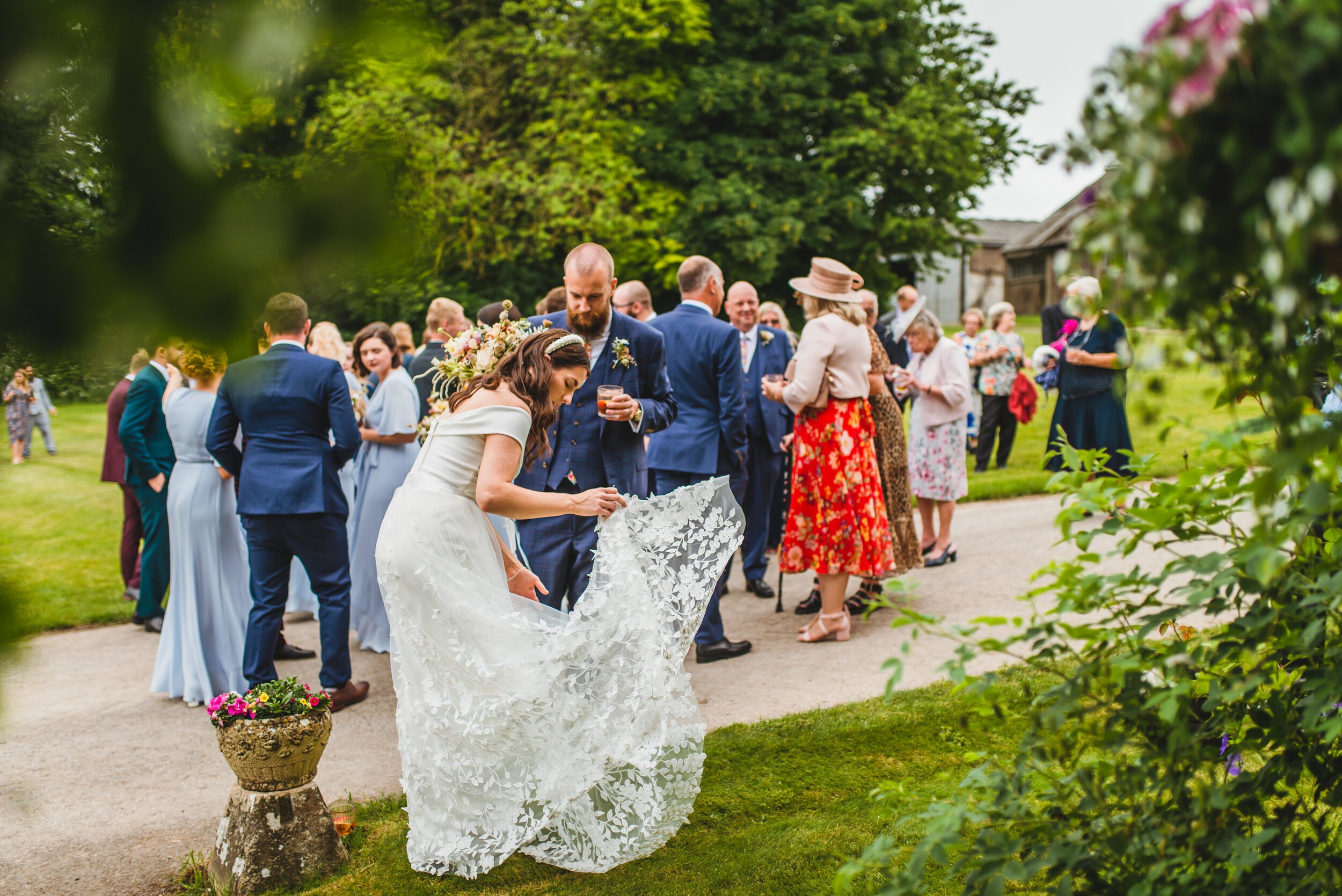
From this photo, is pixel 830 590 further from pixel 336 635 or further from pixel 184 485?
pixel 184 485

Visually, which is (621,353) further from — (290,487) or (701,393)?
(290,487)

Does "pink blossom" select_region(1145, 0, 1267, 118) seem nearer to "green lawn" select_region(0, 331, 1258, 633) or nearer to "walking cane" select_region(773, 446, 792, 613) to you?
"green lawn" select_region(0, 331, 1258, 633)

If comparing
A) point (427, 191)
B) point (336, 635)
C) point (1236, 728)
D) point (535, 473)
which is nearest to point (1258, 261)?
point (427, 191)

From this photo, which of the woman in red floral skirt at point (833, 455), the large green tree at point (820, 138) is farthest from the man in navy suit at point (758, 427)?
the large green tree at point (820, 138)

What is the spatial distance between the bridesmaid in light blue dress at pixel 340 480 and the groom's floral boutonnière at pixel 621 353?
245 cm

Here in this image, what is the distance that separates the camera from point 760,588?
8.30 meters

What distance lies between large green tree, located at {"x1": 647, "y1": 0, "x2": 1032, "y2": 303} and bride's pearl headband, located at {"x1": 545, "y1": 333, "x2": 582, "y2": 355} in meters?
17.2

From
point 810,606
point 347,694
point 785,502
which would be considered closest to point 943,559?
point 785,502

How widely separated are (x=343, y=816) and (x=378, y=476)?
3178 millimetres

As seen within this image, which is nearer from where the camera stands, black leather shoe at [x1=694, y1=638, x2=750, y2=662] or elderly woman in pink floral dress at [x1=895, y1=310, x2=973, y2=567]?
black leather shoe at [x1=694, y1=638, x2=750, y2=662]

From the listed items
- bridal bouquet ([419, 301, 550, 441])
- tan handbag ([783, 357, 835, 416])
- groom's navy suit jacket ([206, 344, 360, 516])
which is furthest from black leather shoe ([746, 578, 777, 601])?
bridal bouquet ([419, 301, 550, 441])

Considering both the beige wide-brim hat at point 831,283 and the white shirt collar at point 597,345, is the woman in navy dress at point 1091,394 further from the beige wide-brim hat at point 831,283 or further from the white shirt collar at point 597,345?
the white shirt collar at point 597,345

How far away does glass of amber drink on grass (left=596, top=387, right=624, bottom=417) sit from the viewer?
5406mm

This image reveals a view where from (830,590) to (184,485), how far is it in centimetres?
430
